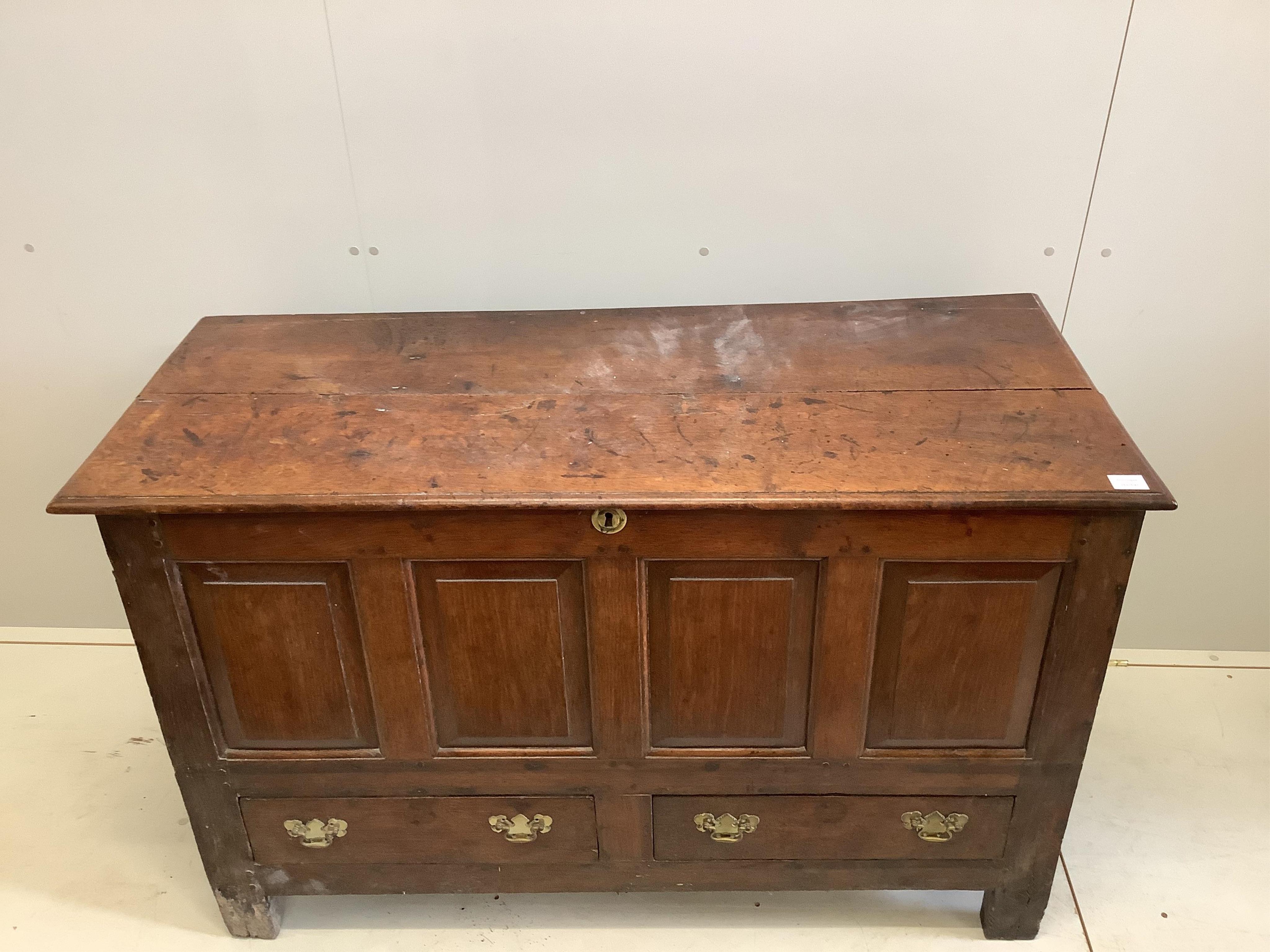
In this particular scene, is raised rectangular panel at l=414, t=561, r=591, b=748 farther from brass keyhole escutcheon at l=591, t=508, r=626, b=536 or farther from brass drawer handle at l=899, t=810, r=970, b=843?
brass drawer handle at l=899, t=810, r=970, b=843

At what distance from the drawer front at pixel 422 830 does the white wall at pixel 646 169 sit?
3.04ft

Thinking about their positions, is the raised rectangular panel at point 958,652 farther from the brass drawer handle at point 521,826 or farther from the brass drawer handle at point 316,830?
the brass drawer handle at point 316,830

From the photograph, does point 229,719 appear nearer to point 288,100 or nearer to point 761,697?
point 761,697

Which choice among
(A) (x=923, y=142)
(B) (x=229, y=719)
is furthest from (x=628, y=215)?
(B) (x=229, y=719)

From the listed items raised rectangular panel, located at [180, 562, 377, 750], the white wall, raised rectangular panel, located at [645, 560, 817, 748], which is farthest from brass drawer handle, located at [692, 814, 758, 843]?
Result: the white wall

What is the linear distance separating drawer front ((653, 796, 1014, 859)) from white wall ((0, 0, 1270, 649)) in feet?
3.03

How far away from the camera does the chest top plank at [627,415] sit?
4.51ft

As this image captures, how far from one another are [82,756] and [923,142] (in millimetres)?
2060

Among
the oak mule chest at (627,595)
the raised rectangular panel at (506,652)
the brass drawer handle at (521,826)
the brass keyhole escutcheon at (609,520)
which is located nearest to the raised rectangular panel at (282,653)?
the oak mule chest at (627,595)

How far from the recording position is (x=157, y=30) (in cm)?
178

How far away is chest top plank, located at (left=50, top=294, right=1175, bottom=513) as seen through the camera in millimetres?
1375

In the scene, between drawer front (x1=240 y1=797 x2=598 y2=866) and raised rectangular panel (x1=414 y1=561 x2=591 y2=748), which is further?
drawer front (x1=240 y1=797 x2=598 y2=866)

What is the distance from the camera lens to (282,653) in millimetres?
1532

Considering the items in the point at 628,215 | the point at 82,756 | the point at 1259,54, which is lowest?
the point at 82,756
